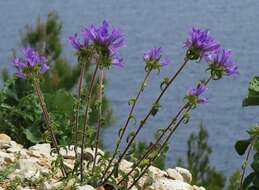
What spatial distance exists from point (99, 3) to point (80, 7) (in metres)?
0.19

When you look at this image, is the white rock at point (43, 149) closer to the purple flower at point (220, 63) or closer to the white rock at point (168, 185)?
the white rock at point (168, 185)

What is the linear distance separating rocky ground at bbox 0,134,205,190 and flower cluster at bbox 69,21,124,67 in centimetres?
31

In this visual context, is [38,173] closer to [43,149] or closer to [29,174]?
[29,174]

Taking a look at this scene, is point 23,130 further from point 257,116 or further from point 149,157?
point 257,116

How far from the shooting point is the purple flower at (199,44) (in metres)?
1.99

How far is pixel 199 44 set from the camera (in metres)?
1.99

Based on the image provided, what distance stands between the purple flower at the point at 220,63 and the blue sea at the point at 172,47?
7.12 feet

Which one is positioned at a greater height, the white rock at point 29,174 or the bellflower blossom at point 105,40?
the bellflower blossom at point 105,40

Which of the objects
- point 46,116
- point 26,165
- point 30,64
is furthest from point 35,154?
point 30,64

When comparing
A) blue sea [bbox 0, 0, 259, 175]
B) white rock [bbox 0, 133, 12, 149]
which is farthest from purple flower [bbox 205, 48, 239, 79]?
blue sea [bbox 0, 0, 259, 175]

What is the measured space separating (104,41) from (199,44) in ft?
0.72

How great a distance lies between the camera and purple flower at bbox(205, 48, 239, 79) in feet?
6.59

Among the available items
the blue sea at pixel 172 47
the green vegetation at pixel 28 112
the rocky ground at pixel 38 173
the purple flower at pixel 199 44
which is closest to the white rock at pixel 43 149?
the rocky ground at pixel 38 173

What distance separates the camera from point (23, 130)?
293cm
